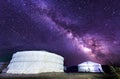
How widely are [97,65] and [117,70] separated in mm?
11151

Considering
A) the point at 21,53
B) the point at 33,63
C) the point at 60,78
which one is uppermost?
the point at 21,53

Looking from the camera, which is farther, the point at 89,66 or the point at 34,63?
the point at 89,66

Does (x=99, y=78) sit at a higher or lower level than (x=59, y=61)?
lower

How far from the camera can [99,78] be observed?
4770mm

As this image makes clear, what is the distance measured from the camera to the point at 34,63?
34.7 ft

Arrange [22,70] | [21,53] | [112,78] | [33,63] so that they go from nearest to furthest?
[112,78] → [22,70] → [33,63] → [21,53]

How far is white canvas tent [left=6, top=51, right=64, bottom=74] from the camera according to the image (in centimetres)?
1009

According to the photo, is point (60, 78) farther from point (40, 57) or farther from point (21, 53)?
point (21, 53)

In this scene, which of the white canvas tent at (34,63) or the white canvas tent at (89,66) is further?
the white canvas tent at (89,66)

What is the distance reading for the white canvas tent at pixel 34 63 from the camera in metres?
10.1

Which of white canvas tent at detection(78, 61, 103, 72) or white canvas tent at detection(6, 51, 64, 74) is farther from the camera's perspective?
white canvas tent at detection(78, 61, 103, 72)

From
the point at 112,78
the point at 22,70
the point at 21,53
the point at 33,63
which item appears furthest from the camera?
the point at 21,53

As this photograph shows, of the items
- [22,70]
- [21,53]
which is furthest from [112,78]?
[21,53]

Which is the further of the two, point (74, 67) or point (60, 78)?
point (74, 67)
